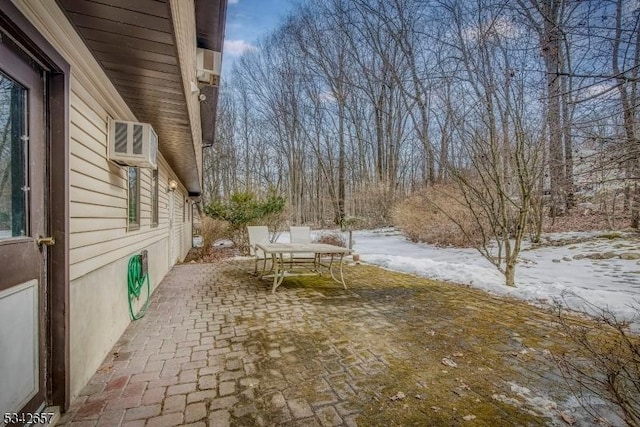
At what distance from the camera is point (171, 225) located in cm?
755

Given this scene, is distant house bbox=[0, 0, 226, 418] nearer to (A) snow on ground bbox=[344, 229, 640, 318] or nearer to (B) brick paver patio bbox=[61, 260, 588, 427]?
(B) brick paver patio bbox=[61, 260, 588, 427]

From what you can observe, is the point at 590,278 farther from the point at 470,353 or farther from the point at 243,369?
the point at 243,369

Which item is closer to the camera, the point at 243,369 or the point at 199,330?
the point at 243,369

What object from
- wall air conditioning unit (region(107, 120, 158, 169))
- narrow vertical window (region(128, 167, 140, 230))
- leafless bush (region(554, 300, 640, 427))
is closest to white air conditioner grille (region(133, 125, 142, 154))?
wall air conditioning unit (region(107, 120, 158, 169))

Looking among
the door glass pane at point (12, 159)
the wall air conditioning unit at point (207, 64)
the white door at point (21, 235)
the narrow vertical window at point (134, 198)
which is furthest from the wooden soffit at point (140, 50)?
the wall air conditioning unit at point (207, 64)

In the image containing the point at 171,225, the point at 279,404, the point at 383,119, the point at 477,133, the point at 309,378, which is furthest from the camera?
the point at 383,119

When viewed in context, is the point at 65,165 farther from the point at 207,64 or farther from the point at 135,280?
the point at 207,64

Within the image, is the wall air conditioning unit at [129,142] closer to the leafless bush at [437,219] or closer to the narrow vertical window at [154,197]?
the narrow vertical window at [154,197]

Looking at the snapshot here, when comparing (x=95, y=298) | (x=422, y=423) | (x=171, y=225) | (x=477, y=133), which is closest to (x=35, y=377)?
(x=95, y=298)

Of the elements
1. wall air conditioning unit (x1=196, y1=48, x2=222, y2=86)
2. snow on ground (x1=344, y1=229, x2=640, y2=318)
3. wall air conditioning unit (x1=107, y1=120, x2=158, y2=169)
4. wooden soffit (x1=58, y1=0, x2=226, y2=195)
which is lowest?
snow on ground (x1=344, y1=229, x2=640, y2=318)

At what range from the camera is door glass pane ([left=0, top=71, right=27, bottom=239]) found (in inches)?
61.1

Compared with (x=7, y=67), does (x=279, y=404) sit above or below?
below

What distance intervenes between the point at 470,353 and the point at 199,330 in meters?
2.63

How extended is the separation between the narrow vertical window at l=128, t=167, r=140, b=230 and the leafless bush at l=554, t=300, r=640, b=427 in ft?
14.0
